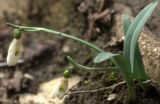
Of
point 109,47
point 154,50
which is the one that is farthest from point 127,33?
point 109,47

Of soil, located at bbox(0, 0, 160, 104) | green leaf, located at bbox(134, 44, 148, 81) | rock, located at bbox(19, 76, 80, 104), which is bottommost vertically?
green leaf, located at bbox(134, 44, 148, 81)

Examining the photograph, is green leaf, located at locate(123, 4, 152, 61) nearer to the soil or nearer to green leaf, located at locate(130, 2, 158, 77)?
green leaf, located at locate(130, 2, 158, 77)

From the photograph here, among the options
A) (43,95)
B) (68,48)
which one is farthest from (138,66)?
(68,48)

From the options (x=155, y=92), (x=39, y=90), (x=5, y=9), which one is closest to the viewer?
(x=155, y=92)

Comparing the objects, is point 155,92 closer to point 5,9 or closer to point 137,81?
point 137,81

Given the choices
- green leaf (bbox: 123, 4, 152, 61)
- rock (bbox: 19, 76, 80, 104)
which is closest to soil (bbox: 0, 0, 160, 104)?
rock (bbox: 19, 76, 80, 104)

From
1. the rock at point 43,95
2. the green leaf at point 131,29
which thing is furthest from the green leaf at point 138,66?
the rock at point 43,95

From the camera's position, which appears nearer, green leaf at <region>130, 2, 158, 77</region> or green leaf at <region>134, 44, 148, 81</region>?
green leaf at <region>130, 2, 158, 77</region>

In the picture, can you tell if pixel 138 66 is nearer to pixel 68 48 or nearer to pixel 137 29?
pixel 137 29
